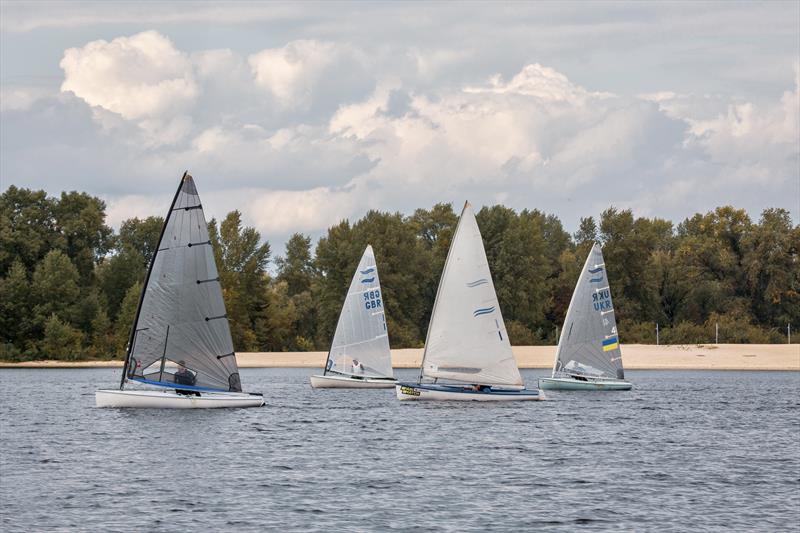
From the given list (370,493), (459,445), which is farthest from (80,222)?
(370,493)

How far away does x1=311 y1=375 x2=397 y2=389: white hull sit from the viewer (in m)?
80.2

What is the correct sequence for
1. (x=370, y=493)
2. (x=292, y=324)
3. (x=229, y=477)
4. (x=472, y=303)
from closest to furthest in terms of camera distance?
(x=370, y=493), (x=229, y=477), (x=472, y=303), (x=292, y=324)

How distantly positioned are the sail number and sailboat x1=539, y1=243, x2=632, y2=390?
12.2 meters

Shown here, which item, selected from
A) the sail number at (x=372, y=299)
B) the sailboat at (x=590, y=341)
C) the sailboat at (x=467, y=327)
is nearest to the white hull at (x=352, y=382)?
the sail number at (x=372, y=299)

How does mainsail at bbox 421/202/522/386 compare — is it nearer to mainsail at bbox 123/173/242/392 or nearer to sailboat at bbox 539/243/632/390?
mainsail at bbox 123/173/242/392

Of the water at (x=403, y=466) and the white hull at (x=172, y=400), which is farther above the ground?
the white hull at (x=172, y=400)

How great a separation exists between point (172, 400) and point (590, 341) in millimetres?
33769

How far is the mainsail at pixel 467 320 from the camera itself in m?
62.2

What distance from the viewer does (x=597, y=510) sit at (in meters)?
34.1

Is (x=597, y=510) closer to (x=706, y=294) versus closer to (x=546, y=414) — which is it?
(x=546, y=414)

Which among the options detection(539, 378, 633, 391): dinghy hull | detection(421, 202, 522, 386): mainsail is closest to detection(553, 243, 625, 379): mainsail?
detection(539, 378, 633, 391): dinghy hull

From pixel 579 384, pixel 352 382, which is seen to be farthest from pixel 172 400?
pixel 579 384

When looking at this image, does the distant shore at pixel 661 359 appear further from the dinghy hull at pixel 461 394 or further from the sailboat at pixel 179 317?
the sailboat at pixel 179 317

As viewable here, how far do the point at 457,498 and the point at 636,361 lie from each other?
308 feet
